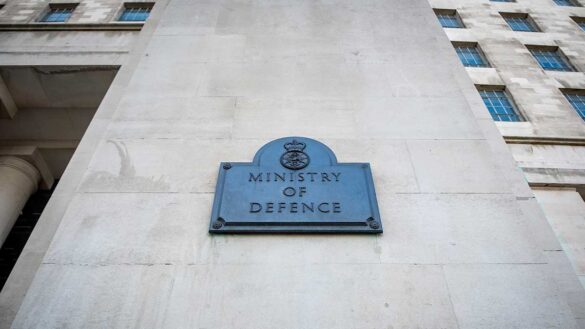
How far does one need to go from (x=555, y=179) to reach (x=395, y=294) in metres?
12.1

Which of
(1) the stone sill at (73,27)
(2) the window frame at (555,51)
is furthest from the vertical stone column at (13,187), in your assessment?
(2) the window frame at (555,51)

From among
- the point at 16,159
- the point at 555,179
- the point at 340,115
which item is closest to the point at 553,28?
the point at 555,179

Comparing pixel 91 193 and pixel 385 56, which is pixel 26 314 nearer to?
pixel 91 193

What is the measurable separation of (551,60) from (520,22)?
3.86 meters

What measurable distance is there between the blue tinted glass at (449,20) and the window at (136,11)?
16548 millimetres

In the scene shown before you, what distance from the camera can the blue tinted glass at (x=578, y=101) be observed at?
619 inches

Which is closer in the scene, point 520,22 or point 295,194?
point 295,194

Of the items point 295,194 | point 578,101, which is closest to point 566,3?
point 578,101

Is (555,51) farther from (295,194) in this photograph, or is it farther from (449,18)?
(295,194)

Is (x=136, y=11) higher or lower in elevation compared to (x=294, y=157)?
higher

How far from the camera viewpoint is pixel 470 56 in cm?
1836

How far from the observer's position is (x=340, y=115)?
5.36 metres

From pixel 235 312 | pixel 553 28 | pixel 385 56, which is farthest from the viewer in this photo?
pixel 553 28

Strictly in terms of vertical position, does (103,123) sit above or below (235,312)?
above
